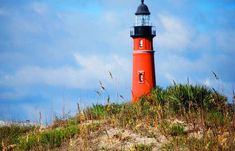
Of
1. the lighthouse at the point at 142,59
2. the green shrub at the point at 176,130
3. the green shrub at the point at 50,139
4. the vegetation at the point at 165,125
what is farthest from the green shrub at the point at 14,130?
the lighthouse at the point at 142,59

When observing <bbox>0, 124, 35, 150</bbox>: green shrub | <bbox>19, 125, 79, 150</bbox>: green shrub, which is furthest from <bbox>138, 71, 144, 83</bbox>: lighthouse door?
<bbox>19, 125, 79, 150</bbox>: green shrub

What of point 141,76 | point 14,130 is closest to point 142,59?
point 141,76

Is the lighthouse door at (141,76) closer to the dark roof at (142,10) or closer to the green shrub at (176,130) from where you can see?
the dark roof at (142,10)

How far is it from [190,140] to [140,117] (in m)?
3.01

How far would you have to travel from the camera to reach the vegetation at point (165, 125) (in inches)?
299

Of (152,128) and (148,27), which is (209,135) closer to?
(152,128)

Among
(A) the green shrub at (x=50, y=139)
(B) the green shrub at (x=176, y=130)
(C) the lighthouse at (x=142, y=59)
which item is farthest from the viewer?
(C) the lighthouse at (x=142, y=59)

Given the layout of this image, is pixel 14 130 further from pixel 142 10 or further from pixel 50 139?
pixel 142 10

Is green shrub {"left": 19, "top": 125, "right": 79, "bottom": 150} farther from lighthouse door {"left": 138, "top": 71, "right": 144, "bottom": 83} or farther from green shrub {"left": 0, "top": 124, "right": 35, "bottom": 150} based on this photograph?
Result: lighthouse door {"left": 138, "top": 71, "right": 144, "bottom": 83}

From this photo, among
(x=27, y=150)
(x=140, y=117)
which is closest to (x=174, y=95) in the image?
(x=140, y=117)

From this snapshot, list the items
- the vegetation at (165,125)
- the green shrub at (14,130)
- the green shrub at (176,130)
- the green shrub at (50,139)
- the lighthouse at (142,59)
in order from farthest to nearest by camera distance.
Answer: the lighthouse at (142,59) < the green shrub at (14,130) < the green shrub at (50,139) < the green shrub at (176,130) < the vegetation at (165,125)

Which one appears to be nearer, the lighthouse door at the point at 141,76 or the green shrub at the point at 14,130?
the green shrub at the point at 14,130

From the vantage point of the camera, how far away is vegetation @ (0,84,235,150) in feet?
25.0

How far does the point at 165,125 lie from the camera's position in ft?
31.3
